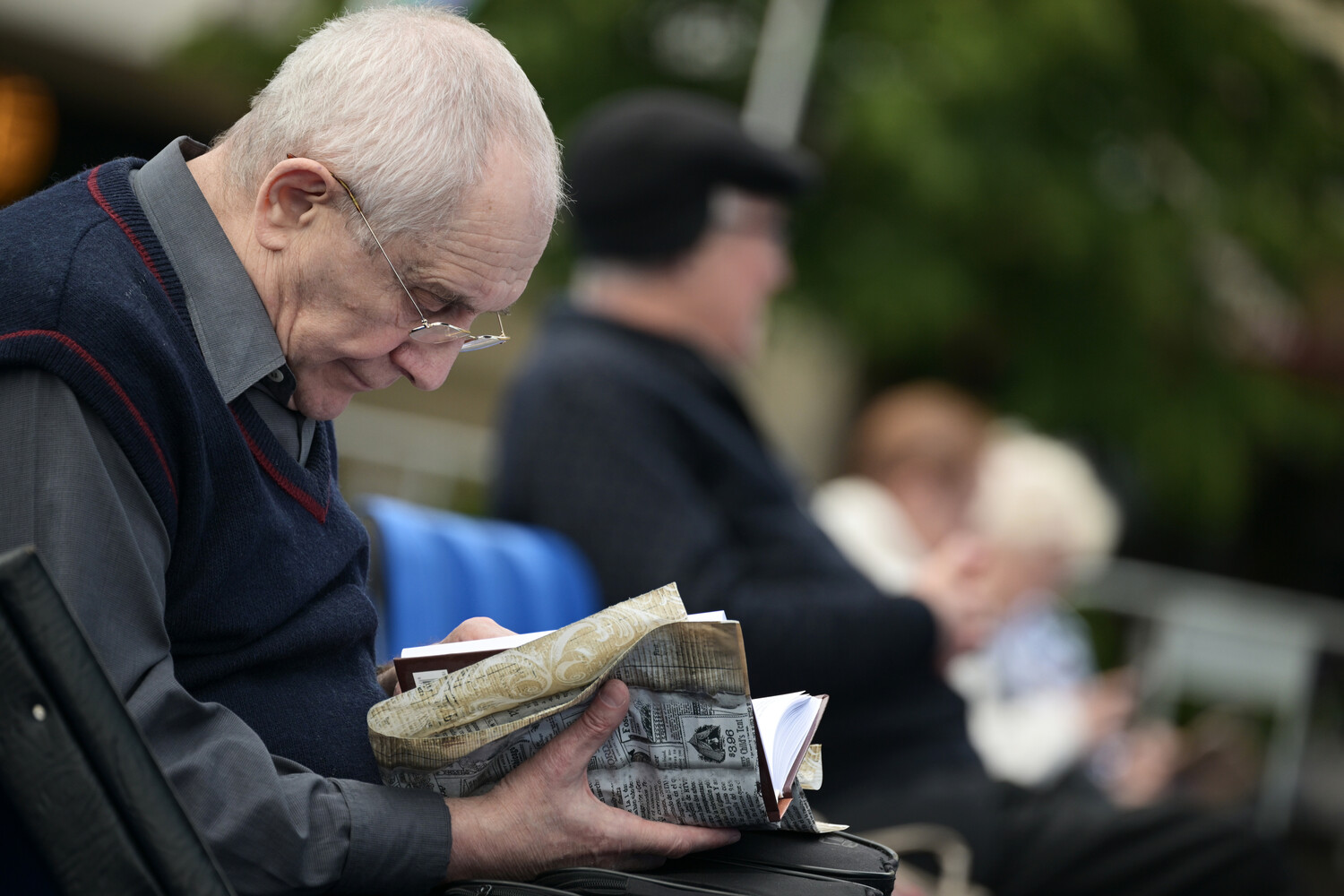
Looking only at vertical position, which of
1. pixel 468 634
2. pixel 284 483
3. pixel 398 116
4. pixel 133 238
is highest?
pixel 398 116

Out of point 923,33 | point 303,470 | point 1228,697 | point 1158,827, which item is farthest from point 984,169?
point 303,470

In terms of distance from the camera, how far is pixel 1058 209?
7262mm

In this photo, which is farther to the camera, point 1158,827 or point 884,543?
point 884,543

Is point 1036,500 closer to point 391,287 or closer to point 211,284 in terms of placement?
point 391,287

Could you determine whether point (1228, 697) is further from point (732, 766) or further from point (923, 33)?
point (732, 766)

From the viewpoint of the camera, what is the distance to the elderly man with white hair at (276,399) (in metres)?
1.30

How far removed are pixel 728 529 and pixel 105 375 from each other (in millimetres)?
1865

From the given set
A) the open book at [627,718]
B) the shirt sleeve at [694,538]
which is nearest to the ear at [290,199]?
the open book at [627,718]

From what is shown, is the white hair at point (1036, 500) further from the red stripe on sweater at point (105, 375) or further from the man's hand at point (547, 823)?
the red stripe on sweater at point (105, 375)

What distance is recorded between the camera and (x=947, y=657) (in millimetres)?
3033

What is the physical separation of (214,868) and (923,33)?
683cm

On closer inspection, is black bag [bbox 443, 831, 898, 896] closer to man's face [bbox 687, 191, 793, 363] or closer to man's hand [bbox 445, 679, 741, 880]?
man's hand [bbox 445, 679, 741, 880]

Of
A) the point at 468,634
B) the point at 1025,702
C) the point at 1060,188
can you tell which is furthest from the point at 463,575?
the point at 1060,188

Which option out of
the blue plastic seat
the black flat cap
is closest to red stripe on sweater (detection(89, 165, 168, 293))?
the blue plastic seat
